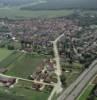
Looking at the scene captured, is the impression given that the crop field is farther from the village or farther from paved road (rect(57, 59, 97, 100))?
paved road (rect(57, 59, 97, 100))

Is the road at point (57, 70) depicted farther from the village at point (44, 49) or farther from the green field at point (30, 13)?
the green field at point (30, 13)

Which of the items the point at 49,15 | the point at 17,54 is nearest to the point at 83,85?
the point at 17,54

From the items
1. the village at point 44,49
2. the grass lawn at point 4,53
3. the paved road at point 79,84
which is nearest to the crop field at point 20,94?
the village at point 44,49

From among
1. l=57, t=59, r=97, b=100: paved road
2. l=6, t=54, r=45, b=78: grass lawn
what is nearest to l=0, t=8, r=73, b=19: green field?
l=6, t=54, r=45, b=78: grass lawn

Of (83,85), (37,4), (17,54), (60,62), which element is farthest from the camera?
(37,4)

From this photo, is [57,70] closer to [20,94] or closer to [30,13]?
[20,94]

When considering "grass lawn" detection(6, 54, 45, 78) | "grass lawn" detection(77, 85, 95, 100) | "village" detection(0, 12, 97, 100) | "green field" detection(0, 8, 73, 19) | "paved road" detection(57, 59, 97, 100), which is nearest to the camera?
"grass lawn" detection(77, 85, 95, 100)

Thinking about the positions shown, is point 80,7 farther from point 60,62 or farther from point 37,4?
point 60,62
